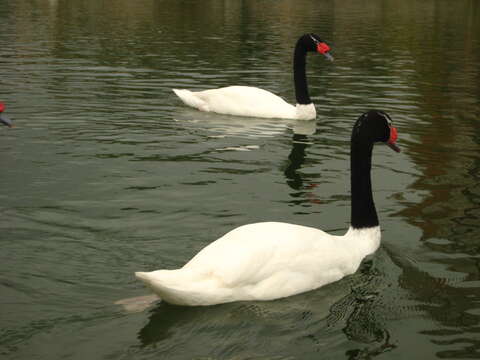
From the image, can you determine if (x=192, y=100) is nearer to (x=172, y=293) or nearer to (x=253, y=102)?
(x=253, y=102)

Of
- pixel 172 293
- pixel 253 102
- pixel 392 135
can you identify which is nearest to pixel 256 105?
pixel 253 102

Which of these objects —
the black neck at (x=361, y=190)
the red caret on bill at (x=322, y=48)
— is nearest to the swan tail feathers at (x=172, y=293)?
the black neck at (x=361, y=190)

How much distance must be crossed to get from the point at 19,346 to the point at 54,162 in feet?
19.5

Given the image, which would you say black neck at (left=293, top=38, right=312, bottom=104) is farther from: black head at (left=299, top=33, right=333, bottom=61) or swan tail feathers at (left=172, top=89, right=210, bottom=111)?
swan tail feathers at (left=172, top=89, right=210, bottom=111)

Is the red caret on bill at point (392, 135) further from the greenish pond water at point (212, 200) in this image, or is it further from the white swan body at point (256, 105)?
the white swan body at point (256, 105)

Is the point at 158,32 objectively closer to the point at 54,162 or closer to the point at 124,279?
the point at 54,162

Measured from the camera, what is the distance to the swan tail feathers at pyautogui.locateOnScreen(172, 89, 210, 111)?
1702 cm

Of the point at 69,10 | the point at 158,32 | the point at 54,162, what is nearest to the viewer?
the point at 54,162

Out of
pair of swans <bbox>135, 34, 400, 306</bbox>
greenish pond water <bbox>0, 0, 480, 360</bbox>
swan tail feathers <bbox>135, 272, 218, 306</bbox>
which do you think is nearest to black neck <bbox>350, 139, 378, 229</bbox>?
pair of swans <bbox>135, 34, 400, 306</bbox>

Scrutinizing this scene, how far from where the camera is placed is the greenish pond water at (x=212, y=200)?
6973 millimetres

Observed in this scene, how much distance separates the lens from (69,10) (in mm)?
43875

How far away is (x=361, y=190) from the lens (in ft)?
29.1

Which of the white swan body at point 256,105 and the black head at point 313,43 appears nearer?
the white swan body at point 256,105

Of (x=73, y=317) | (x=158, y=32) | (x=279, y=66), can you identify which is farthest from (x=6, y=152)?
(x=158, y=32)
